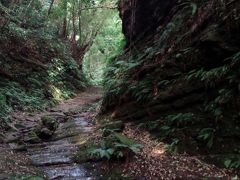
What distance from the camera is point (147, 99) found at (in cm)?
976

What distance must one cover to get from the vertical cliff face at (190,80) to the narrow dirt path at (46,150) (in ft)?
5.37

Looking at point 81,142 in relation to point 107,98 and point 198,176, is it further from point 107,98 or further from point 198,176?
point 198,176

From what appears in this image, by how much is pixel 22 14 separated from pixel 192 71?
49.4 feet

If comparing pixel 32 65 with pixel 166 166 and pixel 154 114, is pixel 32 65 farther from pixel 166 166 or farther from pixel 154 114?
pixel 166 166

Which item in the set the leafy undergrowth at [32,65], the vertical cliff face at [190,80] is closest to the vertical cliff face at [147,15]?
the vertical cliff face at [190,80]

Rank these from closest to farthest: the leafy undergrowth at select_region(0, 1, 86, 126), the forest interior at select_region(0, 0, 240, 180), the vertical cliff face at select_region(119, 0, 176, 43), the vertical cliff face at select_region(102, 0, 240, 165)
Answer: the forest interior at select_region(0, 0, 240, 180), the vertical cliff face at select_region(102, 0, 240, 165), the vertical cliff face at select_region(119, 0, 176, 43), the leafy undergrowth at select_region(0, 1, 86, 126)

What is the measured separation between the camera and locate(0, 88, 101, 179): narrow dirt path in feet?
24.6

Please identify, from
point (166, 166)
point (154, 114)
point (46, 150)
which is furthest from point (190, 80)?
point (46, 150)

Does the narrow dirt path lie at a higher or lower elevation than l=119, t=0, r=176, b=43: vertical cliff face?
lower

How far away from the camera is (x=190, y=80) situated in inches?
338

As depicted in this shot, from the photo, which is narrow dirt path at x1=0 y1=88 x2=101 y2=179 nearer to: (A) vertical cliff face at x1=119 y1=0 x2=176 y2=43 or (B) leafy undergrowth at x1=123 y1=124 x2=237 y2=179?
(B) leafy undergrowth at x1=123 y1=124 x2=237 y2=179

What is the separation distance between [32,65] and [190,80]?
38.6 feet

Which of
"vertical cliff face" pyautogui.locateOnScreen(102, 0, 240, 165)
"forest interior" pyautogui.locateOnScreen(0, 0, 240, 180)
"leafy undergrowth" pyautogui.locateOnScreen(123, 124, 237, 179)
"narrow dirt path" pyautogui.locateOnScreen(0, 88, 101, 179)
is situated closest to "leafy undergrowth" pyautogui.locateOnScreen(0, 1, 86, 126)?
"forest interior" pyautogui.locateOnScreen(0, 0, 240, 180)

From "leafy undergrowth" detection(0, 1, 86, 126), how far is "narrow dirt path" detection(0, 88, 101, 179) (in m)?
0.90
